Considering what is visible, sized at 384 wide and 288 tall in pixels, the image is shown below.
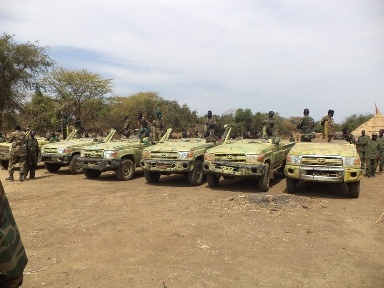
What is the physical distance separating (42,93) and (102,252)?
88.4 ft

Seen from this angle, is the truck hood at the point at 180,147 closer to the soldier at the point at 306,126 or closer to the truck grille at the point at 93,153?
the truck grille at the point at 93,153

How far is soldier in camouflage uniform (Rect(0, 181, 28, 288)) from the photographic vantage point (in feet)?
4.96

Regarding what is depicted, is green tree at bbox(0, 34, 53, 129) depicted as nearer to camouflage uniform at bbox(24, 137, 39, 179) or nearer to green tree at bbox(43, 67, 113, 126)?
green tree at bbox(43, 67, 113, 126)

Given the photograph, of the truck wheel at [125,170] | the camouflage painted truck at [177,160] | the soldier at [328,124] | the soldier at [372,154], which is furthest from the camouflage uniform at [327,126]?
the truck wheel at [125,170]

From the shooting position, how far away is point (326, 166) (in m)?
7.84

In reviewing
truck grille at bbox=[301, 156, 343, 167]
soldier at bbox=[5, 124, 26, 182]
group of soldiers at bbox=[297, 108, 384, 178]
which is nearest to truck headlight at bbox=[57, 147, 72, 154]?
soldier at bbox=[5, 124, 26, 182]

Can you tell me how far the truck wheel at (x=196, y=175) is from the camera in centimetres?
952

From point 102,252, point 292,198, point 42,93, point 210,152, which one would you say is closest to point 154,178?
point 210,152

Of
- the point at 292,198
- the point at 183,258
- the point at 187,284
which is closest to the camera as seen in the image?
the point at 187,284

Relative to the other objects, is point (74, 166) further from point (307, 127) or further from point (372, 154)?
point (372, 154)

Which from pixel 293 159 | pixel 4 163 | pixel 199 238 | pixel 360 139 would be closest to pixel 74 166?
pixel 4 163

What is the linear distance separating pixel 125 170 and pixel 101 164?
0.85 m

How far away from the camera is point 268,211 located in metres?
6.72

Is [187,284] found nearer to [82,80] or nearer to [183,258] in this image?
[183,258]
